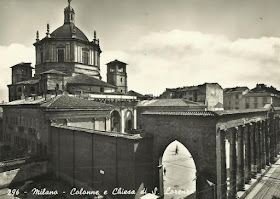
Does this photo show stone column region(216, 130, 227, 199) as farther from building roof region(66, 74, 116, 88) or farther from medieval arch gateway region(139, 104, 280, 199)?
building roof region(66, 74, 116, 88)

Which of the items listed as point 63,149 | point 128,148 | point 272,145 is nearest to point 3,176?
point 63,149

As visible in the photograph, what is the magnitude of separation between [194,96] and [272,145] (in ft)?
86.3

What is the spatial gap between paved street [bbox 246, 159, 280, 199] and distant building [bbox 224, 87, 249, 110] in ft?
130

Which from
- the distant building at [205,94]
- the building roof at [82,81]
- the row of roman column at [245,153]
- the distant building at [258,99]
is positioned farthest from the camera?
the distant building at [258,99]

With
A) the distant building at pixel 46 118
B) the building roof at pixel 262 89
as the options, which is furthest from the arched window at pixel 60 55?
the building roof at pixel 262 89

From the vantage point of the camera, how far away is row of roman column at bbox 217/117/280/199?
12.7 m

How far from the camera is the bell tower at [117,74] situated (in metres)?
40.5

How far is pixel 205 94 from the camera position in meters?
47.3

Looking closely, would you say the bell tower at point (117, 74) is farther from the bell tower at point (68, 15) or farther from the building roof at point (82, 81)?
the bell tower at point (68, 15)

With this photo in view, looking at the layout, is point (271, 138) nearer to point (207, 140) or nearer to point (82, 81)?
point (207, 140)

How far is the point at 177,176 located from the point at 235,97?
153 feet

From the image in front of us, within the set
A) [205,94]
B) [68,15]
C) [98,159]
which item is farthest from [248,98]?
[98,159]

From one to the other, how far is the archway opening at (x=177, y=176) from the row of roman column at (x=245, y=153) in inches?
100

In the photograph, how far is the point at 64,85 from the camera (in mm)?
29875
